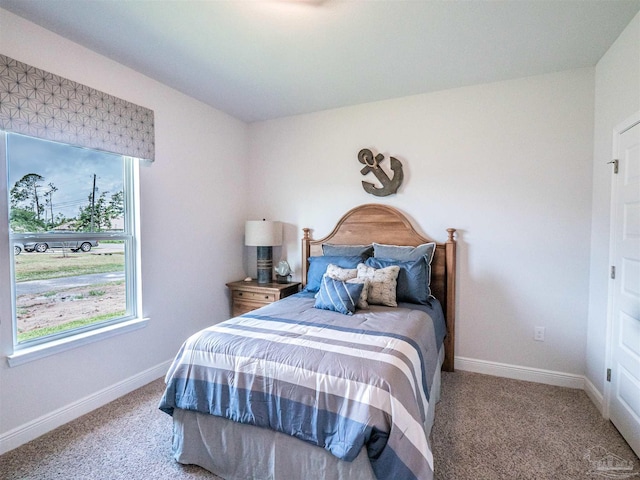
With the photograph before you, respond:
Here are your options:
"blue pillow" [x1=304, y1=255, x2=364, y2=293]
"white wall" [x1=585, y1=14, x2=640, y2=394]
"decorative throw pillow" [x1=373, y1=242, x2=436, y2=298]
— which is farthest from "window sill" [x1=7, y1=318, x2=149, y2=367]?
"white wall" [x1=585, y1=14, x2=640, y2=394]

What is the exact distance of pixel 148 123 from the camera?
268 centimetres

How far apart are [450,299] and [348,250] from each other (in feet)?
3.37

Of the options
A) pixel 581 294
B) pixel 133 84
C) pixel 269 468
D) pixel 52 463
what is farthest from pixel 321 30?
pixel 52 463

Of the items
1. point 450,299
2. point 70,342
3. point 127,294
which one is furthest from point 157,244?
point 450,299

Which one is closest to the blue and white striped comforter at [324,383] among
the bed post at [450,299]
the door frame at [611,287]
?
the bed post at [450,299]

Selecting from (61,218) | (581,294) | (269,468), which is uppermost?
(61,218)

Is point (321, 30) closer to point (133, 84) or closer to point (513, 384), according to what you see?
point (133, 84)

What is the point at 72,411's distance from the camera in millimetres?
2189

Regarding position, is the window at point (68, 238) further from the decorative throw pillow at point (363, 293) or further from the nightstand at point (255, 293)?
the decorative throw pillow at point (363, 293)

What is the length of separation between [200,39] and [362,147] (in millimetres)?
1742

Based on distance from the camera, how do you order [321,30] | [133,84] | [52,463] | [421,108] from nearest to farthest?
[52,463] → [321,30] → [133,84] → [421,108]

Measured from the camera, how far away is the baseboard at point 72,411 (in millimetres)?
1907

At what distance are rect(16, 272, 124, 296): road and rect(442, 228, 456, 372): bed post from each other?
2.80 metres

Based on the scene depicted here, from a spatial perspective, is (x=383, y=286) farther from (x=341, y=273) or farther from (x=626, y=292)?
(x=626, y=292)
